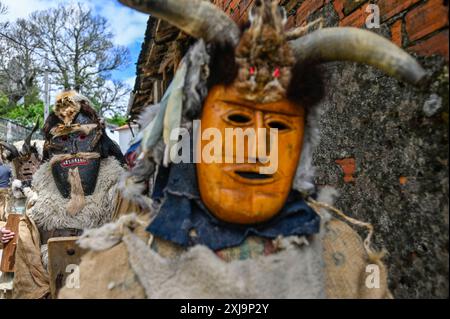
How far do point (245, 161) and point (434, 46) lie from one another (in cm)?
107

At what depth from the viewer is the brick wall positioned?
2043mm

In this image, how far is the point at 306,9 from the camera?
11.1ft

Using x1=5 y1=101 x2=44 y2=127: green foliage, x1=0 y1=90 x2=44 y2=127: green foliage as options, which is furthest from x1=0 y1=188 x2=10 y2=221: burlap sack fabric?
x1=5 y1=101 x2=44 y2=127: green foliage

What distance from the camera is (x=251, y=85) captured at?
5.75 ft

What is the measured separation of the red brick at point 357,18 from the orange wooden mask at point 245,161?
1.16 metres

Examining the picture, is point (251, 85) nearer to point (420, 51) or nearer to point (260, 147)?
point (260, 147)

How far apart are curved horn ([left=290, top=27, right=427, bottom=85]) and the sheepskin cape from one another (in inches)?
87.5

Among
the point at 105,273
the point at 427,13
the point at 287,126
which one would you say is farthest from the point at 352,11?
the point at 105,273

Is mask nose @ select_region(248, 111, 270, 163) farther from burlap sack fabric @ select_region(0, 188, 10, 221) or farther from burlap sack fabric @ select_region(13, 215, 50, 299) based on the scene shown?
burlap sack fabric @ select_region(0, 188, 10, 221)

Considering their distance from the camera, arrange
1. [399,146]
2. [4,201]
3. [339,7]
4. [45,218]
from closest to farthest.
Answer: [399,146]
[339,7]
[45,218]
[4,201]

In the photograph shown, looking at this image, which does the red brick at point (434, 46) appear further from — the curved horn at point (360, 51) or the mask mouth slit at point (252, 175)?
the mask mouth slit at point (252, 175)

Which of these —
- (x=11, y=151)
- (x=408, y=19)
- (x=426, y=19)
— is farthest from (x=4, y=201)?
(x=426, y=19)

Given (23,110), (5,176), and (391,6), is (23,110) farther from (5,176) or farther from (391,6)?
(391,6)

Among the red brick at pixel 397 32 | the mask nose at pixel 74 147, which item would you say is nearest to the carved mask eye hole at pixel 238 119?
the red brick at pixel 397 32
